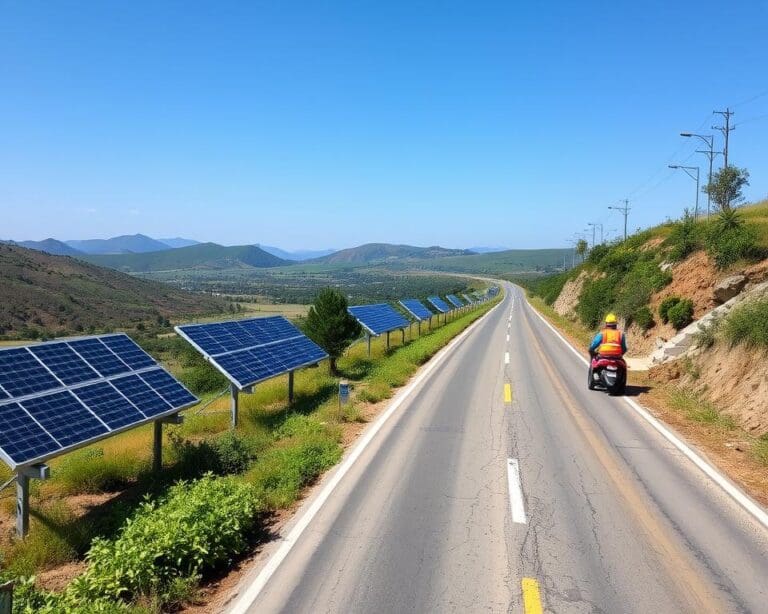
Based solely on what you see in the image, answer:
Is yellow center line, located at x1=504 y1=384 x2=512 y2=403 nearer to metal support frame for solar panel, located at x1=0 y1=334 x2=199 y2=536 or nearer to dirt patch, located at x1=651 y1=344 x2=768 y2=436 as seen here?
dirt patch, located at x1=651 y1=344 x2=768 y2=436

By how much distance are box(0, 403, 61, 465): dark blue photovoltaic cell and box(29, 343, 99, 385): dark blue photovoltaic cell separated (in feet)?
4.51

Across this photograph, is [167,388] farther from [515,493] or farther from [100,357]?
[515,493]

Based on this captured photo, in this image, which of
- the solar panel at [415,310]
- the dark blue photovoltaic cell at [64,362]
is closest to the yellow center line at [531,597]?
the dark blue photovoltaic cell at [64,362]

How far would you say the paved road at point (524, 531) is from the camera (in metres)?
5.30

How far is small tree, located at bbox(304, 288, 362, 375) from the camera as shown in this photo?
71.7ft

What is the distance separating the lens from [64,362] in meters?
9.07

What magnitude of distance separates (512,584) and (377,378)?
41.8 ft

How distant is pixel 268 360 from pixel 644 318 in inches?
744

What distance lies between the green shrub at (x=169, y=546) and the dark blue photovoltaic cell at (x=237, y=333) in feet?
20.2

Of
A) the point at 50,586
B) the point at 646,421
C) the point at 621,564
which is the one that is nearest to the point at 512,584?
the point at 621,564

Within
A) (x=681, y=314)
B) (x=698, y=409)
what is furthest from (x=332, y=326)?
(x=681, y=314)

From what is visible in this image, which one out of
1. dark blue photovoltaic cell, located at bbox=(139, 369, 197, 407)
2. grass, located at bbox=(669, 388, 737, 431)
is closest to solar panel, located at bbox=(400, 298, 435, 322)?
grass, located at bbox=(669, 388, 737, 431)

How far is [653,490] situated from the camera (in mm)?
8094

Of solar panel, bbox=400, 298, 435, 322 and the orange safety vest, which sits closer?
the orange safety vest
